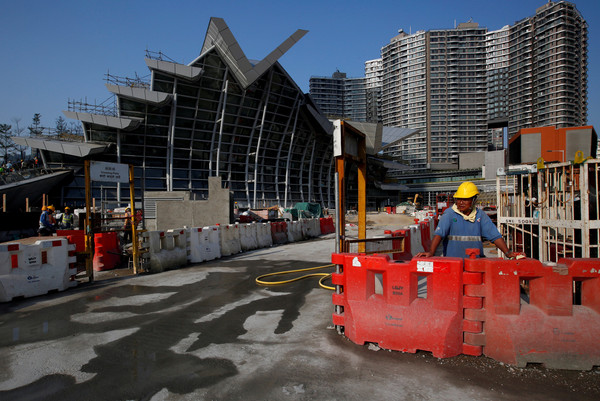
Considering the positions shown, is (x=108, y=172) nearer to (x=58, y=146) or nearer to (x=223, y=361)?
Answer: (x=223, y=361)

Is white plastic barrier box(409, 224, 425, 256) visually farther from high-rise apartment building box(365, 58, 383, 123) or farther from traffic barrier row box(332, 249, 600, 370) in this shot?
high-rise apartment building box(365, 58, 383, 123)

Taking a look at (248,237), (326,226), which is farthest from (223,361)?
(326,226)

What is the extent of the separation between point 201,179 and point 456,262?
123 ft

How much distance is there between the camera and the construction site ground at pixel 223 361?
349 centimetres

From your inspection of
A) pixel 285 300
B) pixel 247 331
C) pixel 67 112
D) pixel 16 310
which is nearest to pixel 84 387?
pixel 247 331

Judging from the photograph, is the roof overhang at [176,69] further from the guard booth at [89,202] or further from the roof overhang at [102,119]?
the guard booth at [89,202]

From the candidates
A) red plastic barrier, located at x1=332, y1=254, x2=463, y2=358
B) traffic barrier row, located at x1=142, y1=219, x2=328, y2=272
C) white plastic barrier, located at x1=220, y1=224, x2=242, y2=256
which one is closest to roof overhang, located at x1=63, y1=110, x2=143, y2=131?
traffic barrier row, located at x1=142, y1=219, x2=328, y2=272

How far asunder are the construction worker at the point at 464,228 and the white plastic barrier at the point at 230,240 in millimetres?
9798

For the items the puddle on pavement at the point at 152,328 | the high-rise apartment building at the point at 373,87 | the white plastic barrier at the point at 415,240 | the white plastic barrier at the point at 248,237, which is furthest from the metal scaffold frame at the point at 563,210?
the high-rise apartment building at the point at 373,87

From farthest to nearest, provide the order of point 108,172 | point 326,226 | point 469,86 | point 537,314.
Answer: point 469,86 < point 326,226 < point 108,172 < point 537,314

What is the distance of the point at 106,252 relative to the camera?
11719 mm

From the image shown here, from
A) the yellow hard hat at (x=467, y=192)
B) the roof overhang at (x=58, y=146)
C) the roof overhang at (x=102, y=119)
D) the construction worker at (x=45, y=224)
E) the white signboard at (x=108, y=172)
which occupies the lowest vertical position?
the construction worker at (x=45, y=224)

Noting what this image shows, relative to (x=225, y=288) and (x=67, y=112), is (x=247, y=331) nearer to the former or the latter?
(x=225, y=288)

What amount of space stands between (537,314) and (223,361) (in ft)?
11.8
